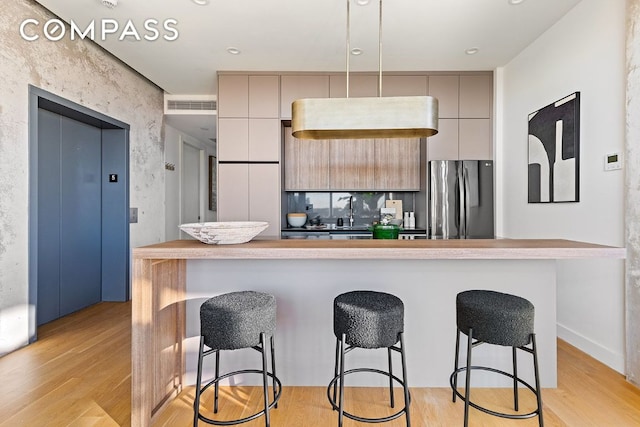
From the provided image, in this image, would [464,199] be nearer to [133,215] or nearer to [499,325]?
[499,325]

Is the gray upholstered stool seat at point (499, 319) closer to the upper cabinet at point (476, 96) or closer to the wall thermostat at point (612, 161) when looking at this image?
the wall thermostat at point (612, 161)

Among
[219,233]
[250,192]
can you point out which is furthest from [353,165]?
[219,233]

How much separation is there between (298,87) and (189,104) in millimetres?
1860

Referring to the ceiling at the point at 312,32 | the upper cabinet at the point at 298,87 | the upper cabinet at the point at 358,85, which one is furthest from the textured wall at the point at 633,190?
the upper cabinet at the point at 298,87

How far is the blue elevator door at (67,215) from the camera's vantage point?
3.18 m

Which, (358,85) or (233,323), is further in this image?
(358,85)

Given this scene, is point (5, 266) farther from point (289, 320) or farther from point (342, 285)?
point (342, 285)

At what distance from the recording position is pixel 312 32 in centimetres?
308

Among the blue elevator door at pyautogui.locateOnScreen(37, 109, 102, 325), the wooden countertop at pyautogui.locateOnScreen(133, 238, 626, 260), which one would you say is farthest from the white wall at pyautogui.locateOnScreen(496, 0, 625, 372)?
the blue elevator door at pyautogui.locateOnScreen(37, 109, 102, 325)

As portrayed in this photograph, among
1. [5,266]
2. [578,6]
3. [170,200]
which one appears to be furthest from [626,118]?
[170,200]

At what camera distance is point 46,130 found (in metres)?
3.19

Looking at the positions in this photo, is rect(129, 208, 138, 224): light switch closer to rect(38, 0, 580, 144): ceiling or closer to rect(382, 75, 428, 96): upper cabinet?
rect(38, 0, 580, 144): ceiling

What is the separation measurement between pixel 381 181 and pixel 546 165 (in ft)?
5.61

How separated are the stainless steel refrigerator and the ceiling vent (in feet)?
10.6
